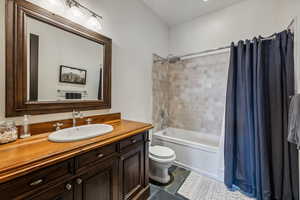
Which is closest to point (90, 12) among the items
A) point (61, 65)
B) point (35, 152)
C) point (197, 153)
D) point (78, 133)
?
point (61, 65)

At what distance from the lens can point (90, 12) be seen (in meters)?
1.56

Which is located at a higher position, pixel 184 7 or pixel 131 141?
pixel 184 7

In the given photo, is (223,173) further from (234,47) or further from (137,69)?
(137,69)

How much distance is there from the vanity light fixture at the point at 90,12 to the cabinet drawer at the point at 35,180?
1454 millimetres

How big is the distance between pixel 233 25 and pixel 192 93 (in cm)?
139

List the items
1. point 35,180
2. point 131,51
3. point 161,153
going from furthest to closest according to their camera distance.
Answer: point 131,51 < point 161,153 < point 35,180

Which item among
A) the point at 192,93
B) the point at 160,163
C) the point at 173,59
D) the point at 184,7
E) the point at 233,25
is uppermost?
the point at 184,7

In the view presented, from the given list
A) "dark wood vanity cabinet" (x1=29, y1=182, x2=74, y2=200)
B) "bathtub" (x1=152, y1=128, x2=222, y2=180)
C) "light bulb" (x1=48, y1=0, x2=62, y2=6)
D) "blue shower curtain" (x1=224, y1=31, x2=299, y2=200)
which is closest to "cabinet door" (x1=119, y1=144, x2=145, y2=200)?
"dark wood vanity cabinet" (x1=29, y1=182, x2=74, y2=200)

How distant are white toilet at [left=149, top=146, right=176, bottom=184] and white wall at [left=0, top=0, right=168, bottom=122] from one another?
0.67 metres

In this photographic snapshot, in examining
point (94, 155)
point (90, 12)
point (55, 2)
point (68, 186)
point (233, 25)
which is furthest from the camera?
point (233, 25)

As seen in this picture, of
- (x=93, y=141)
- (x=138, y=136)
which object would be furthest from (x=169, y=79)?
(x=93, y=141)

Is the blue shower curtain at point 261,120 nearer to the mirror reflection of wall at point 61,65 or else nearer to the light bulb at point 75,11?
the mirror reflection of wall at point 61,65

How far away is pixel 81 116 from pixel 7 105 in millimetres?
587

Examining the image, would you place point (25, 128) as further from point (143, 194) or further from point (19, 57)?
point (143, 194)
